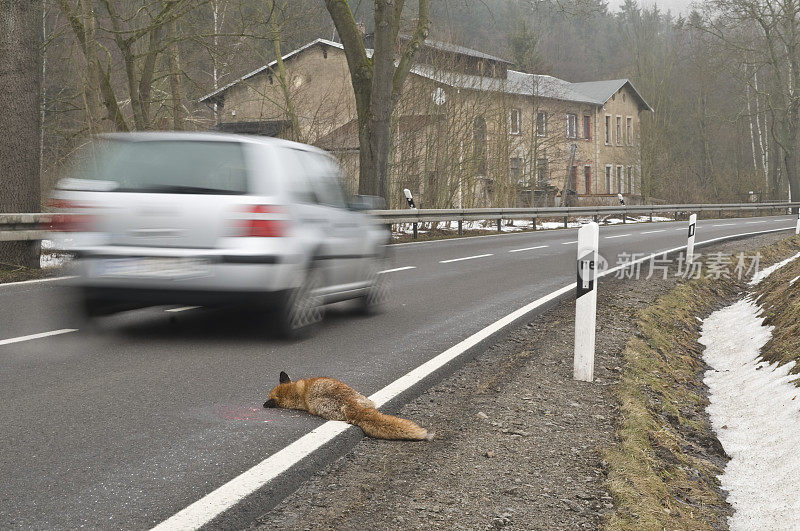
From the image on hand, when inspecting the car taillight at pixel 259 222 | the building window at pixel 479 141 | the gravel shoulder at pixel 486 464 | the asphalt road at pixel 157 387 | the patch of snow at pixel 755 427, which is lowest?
the patch of snow at pixel 755 427

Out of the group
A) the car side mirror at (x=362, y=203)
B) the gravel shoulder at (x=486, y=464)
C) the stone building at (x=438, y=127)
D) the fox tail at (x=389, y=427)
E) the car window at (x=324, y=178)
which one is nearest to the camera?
the gravel shoulder at (x=486, y=464)

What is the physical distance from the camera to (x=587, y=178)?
63.0 m

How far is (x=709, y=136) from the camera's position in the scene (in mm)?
66750

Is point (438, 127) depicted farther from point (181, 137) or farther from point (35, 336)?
point (35, 336)

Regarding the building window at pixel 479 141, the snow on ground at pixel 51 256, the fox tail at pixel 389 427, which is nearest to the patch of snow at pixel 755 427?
the fox tail at pixel 389 427

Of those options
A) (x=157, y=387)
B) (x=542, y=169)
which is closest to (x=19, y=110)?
(x=157, y=387)

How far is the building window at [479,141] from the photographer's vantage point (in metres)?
28.4

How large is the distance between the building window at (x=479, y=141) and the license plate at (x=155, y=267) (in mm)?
22333

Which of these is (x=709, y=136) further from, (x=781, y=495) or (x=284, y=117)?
(x=781, y=495)

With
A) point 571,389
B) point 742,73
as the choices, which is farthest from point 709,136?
point 571,389

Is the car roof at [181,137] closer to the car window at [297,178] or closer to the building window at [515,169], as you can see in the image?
the car window at [297,178]

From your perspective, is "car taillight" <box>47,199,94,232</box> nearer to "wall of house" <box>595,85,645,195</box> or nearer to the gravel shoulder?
the gravel shoulder

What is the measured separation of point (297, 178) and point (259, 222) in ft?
2.45

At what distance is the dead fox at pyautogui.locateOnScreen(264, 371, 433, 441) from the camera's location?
4406 millimetres
